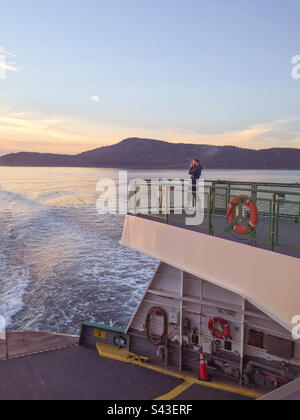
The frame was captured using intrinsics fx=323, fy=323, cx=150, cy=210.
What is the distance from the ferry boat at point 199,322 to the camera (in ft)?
19.1

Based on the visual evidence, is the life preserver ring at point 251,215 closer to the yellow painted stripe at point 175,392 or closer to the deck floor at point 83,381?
the deck floor at point 83,381

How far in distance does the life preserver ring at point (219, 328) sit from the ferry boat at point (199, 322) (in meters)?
0.05

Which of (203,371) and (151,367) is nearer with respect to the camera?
(203,371)

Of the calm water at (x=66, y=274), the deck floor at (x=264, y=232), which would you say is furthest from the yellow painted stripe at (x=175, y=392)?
the calm water at (x=66, y=274)

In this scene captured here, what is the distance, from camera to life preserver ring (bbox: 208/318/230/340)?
26.1 ft

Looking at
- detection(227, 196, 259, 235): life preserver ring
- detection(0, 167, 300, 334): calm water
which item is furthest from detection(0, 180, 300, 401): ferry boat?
detection(0, 167, 300, 334): calm water

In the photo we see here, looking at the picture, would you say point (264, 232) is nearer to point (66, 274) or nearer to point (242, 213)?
point (242, 213)

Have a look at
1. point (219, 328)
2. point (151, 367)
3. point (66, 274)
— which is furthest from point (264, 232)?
point (66, 274)

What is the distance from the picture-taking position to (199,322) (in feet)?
28.2

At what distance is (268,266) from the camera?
5539 millimetres

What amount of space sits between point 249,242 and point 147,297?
4325 millimetres

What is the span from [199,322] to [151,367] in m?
1.97
